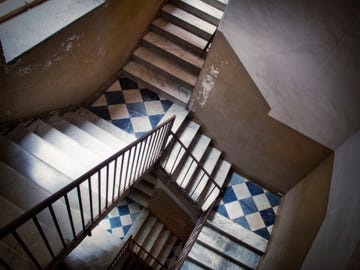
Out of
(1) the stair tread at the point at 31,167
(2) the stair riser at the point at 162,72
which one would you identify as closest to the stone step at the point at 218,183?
(2) the stair riser at the point at 162,72

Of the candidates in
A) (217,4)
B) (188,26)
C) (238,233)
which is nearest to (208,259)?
(238,233)

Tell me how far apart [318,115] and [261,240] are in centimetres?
241

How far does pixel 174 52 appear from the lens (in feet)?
17.5

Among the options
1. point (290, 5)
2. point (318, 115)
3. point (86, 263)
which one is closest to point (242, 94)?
point (318, 115)

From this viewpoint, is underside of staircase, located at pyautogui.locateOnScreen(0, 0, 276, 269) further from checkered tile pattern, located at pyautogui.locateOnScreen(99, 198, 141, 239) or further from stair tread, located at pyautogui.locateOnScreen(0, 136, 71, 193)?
checkered tile pattern, located at pyautogui.locateOnScreen(99, 198, 141, 239)

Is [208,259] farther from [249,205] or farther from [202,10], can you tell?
[202,10]

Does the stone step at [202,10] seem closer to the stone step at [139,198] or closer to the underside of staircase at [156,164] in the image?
the underside of staircase at [156,164]

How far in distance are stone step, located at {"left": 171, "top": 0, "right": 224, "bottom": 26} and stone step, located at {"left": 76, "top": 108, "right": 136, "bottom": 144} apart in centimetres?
279

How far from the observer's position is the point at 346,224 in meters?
2.71

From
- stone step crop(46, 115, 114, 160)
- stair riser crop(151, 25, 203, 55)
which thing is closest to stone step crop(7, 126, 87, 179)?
stone step crop(46, 115, 114, 160)

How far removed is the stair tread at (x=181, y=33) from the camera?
5.31m

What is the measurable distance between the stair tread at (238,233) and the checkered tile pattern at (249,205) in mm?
100

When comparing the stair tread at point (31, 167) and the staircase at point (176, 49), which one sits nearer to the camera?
the stair tread at point (31, 167)

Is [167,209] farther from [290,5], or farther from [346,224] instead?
[290,5]
